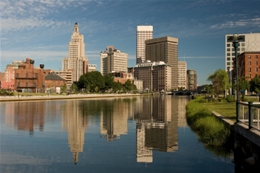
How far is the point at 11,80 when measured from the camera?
15388 cm

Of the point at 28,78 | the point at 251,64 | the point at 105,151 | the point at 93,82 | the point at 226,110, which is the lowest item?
the point at 105,151

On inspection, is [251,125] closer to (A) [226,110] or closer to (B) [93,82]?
(A) [226,110]

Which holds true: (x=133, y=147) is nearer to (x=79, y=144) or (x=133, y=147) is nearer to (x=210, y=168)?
(x=79, y=144)

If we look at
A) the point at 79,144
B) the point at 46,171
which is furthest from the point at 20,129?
the point at 46,171

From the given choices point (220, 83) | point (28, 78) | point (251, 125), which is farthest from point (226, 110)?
point (28, 78)

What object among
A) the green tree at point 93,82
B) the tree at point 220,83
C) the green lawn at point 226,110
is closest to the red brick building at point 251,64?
the tree at point 220,83

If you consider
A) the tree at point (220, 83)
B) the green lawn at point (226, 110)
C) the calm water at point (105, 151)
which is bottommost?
the calm water at point (105, 151)

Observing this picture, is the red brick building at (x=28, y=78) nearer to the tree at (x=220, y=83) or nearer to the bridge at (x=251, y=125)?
the tree at (x=220, y=83)

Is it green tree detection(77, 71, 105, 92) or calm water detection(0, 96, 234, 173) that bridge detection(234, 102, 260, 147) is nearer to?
calm water detection(0, 96, 234, 173)

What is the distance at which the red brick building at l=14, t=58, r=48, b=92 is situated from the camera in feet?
499

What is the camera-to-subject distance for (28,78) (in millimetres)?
153625

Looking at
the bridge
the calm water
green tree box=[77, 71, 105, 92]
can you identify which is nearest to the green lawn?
the calm water

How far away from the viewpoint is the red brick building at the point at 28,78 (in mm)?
152000

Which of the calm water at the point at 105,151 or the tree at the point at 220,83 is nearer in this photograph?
the calm water at the point at 105,151
